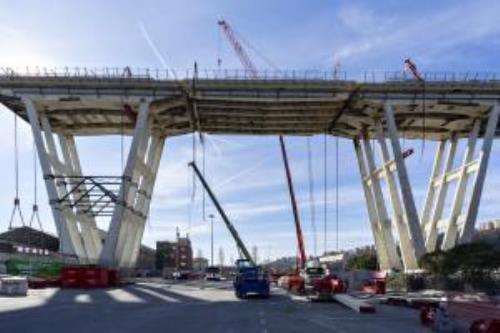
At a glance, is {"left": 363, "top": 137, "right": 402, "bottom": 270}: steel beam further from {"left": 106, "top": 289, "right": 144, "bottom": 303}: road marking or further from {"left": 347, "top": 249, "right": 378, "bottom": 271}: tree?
{"left": 347, "top": 249, "right": 378, "bottom": 271}: tree

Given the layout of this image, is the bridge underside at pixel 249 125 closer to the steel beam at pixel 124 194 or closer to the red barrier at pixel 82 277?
the steel beam at pixel 124 194

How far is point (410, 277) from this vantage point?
64875mm

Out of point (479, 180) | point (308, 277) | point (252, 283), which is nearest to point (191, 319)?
point (252, 283)

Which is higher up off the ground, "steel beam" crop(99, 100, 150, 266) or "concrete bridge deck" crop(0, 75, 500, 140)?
"concrete bridge deck" crop(0, 75, 500, 140)

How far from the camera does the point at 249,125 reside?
88.1m

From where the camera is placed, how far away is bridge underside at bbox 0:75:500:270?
2928 inches

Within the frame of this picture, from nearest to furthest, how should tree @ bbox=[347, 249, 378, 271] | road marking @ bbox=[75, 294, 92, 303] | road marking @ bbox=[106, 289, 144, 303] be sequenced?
road marking @ bbox=[75, 294, 92, 303] < road marking @ bbox=[106, 289, 144, 303] < tree @ bbox=[347, 249, 378, 271]

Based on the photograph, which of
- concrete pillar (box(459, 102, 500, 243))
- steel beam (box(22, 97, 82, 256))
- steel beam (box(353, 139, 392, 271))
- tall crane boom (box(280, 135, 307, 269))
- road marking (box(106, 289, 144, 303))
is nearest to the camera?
road marking (box(106, 289, 144, 303))

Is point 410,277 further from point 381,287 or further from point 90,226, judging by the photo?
point 90,226

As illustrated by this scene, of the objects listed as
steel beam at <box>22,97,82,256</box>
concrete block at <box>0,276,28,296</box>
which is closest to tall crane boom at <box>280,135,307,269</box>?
steel beam at <box>22,97,82,256</box>

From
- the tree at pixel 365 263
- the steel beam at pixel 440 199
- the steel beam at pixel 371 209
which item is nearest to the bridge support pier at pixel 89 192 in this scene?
the steel beam at pixel 371 209

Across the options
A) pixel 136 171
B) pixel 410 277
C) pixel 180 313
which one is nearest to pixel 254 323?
pixel 180 313

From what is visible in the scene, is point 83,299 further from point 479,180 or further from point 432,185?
point 432,185

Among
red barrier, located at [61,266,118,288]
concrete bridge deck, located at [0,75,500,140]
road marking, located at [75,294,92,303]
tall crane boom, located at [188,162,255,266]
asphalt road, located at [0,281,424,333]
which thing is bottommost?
asphalt road, located at [0,281,424,333]
